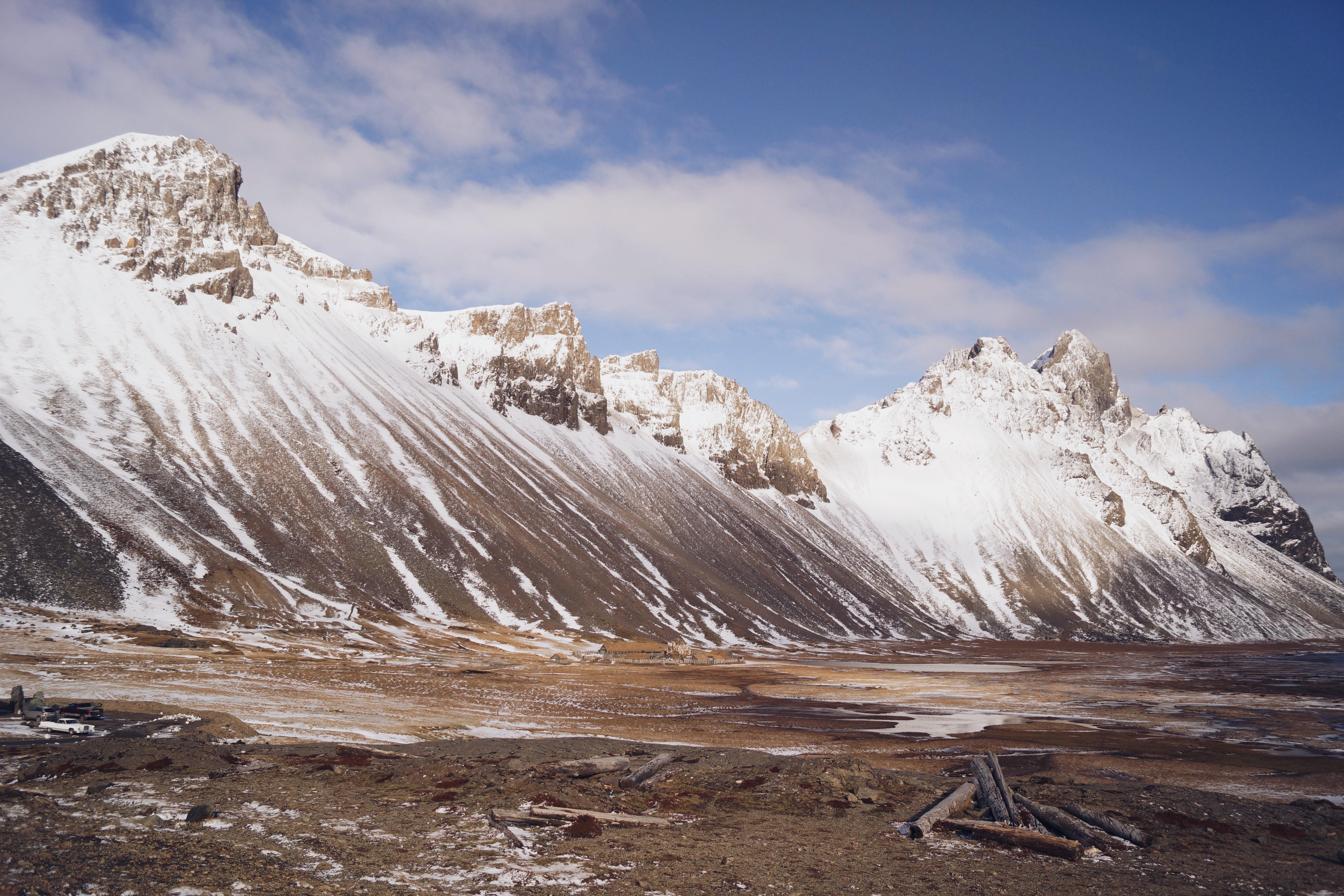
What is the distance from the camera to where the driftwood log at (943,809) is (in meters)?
16.7

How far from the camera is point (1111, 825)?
55.9 ft

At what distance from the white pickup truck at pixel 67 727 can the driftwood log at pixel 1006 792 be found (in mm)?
→ 25374

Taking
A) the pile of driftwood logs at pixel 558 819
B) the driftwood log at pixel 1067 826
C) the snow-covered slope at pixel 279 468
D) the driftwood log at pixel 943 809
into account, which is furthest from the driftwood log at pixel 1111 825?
the snow-covered slope at pixel 279 468

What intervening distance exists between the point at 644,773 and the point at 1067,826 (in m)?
9.91

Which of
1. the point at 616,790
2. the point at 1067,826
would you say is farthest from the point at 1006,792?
the point at 616,790

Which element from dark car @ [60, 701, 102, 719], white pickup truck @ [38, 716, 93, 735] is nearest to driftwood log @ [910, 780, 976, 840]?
white pickup truck @ [38, 716, 93, 735]

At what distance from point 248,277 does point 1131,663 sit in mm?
161150

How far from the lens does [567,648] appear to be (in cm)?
8531

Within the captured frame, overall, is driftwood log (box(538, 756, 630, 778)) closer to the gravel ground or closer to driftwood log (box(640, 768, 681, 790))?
the gravel ground

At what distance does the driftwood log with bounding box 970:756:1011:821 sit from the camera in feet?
58.0

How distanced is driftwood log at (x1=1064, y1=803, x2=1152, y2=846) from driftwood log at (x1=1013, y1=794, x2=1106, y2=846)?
0.78 ft

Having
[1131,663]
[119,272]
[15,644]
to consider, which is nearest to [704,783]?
[15,644]

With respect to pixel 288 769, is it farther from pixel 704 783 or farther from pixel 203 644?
pixel 203 644

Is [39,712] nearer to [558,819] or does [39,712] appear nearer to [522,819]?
[522,819]
